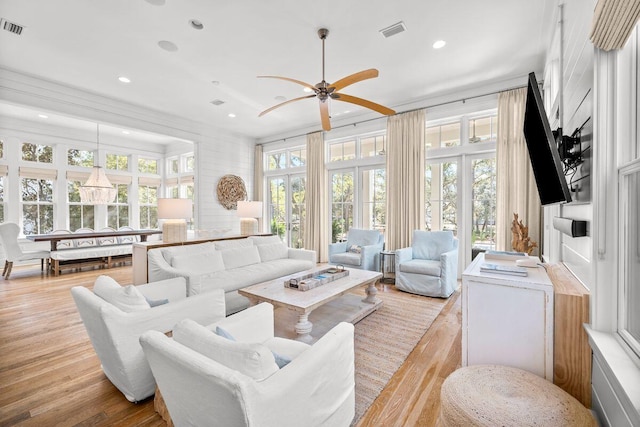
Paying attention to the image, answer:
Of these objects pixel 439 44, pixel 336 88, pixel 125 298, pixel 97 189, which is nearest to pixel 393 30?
pixel 439 44

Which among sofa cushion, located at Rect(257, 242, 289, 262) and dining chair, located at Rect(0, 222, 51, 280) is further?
dining chair, located at Rect(0, 222, 51, 280)

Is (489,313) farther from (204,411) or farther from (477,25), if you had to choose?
(477,25)

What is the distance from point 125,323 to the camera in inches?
66.4

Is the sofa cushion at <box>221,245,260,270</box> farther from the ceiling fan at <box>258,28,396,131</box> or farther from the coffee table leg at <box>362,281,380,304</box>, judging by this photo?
the ceiling fan at <box>258,28,396,131</box>

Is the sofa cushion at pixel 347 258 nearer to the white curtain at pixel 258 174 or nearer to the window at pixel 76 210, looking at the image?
the white curtain at pixel 258 174

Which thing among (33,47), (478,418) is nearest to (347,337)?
(478,418)

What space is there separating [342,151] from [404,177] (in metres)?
1.68

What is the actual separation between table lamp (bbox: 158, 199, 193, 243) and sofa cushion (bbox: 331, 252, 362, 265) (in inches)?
91.9

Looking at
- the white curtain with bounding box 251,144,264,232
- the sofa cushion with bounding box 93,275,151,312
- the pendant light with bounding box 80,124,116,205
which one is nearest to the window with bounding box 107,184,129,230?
the pendant light with bounding box 80,124,116,205

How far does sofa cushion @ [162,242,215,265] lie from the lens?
338cm

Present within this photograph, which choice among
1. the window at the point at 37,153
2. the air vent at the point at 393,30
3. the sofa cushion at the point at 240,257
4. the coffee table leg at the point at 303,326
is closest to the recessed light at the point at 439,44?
the air vent at the point at 393,30

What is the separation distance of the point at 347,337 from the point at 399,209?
12.8ft

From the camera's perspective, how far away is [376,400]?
1.80m

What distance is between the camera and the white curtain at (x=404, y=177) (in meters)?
4.84
